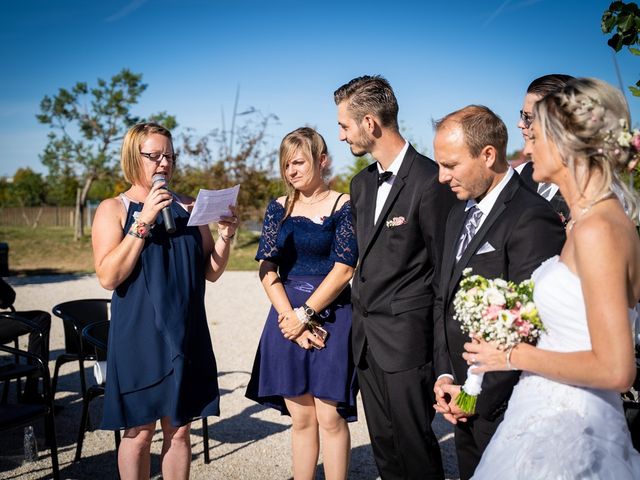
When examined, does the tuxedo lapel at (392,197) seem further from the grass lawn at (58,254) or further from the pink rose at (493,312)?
the grass lawn at (58,254)

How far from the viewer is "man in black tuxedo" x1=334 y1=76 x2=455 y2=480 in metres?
3.41

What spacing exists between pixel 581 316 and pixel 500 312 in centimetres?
28

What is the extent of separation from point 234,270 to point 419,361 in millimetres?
15953

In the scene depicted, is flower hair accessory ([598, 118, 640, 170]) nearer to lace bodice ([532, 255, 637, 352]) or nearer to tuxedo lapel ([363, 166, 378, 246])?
lace bodice ([532, 255, 637, 352])

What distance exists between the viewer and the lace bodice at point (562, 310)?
2.13 metres

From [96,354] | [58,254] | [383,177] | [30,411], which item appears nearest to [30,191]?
[58,254]

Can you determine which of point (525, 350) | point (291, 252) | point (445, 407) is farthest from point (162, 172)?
point (525, 350)

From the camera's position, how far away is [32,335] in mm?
5648

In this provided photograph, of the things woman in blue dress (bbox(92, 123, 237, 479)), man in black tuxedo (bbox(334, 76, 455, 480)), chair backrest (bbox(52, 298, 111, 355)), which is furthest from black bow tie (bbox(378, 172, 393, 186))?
chair backrest (bbox(52, 298, 111, 355))

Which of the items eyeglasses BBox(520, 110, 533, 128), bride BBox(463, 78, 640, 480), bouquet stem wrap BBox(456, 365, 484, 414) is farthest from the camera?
eyeglasses BBox(520, 110, 533, 128)

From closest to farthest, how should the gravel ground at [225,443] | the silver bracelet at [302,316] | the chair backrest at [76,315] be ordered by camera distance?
the silver bracelet at [302,316]
the gravel ground at [225,443]
the chair backrest at [76,315]

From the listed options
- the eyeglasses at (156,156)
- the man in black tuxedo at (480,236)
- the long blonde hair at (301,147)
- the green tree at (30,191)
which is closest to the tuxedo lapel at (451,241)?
the man in black tuxedo at (480,236)

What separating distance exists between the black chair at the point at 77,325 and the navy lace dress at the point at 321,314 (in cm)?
211

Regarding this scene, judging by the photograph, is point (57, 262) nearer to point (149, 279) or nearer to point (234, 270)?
point (234, 270)
